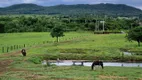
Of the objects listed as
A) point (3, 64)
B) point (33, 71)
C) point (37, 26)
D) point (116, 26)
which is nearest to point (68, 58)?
point (3, 64)

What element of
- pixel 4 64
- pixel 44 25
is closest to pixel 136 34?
pixel 4 64

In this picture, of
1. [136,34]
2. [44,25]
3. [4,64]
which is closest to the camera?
[4,64]

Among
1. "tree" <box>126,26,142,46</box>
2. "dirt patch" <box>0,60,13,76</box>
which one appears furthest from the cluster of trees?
"dirt patch" <box>0,60,13,76</box>

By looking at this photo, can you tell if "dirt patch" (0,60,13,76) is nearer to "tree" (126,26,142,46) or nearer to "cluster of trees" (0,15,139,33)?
"tree" (126,26,142,46)

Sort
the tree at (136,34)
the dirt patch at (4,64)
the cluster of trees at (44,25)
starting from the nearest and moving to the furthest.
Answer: the dirt patch at (4,64)
the tree at (136,34)
the cluster of trees at (44,25)

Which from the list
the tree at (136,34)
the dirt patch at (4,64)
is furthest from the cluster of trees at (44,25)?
the dirt patch at (4,64)

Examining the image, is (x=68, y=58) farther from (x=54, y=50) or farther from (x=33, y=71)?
(x=33, y=71)

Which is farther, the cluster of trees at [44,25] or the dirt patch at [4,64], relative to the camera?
the cluster of trees at [44,25]

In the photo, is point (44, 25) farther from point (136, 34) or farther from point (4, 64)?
point (4, 64)

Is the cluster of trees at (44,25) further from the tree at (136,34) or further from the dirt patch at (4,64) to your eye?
the dirt patch at (4,64)

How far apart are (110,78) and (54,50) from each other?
3340 cm

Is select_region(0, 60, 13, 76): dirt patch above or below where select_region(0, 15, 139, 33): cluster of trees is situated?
above

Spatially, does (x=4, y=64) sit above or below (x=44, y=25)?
above

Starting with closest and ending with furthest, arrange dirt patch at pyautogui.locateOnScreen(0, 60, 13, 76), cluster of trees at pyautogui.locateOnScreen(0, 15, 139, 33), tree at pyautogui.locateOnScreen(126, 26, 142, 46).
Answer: dirt patch at pyautogui.locateOnScreen(0, 60, 13, 76) < tree at pyautogui.locateOnScreen(126, 26, 142, 46) < cluster of trees at pyautogui.locateOnScreen(0, 15, 139, 33)
